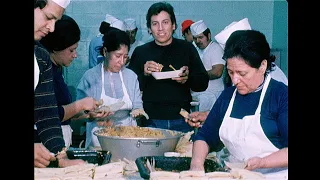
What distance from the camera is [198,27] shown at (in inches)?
123

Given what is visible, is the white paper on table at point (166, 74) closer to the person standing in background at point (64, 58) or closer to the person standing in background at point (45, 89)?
the person standing in background at point (64, 58)

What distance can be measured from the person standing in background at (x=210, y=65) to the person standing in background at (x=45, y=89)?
93 cm

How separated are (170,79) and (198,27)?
0.37 metres

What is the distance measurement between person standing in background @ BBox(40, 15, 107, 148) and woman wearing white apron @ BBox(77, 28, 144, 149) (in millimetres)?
164

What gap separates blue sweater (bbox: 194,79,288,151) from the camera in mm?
2387

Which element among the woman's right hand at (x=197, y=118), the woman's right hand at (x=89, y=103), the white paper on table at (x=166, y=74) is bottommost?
the woman's right hand at (x=197, y=118)

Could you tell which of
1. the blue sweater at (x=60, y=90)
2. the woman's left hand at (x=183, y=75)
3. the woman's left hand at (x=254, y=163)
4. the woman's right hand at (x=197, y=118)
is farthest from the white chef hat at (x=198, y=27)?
the woman's left hand at (x=254, y=163)

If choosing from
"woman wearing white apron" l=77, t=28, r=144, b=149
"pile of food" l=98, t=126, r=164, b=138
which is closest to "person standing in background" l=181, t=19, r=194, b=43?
"woman wearing white apron" l=77, t=28, r=144, b=149

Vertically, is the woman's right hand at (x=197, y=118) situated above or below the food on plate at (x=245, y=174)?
above

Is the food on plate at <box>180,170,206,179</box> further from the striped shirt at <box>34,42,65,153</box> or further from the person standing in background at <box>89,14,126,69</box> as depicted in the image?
Result: the person standing in background at <box>89,14,126,69</box>

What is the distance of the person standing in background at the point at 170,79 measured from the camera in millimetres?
3121

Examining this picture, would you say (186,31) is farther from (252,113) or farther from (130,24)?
(252,113)

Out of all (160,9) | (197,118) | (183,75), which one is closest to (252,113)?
(197,118)
